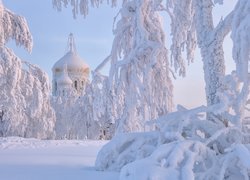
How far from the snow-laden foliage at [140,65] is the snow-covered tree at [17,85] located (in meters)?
8.53

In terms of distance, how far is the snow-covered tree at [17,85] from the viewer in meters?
17.8

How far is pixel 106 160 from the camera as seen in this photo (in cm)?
693

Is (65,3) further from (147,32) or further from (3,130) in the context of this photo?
(3,130)

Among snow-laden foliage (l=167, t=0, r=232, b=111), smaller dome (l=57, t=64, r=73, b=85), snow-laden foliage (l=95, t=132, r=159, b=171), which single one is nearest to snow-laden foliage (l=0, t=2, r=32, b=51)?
snow-laden foliage (l=167, t=0, r=232, b=111)

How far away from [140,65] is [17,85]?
1090cm

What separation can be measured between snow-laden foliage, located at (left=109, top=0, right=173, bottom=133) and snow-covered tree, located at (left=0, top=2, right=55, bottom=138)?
8526mm

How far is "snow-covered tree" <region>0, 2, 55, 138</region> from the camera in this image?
17.8 metres

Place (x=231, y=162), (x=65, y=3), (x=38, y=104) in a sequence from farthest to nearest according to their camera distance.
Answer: (x=38, y=104) → (x=65, y=3) → (x=231, y=162)

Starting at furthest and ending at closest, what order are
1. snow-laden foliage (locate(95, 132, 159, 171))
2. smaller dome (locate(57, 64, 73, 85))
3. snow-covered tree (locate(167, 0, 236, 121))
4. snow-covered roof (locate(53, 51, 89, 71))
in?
snow-covered roof (locate(53, 51, 89, 71)) → smaller dome (locate(57, 64, 73, 85)) → snow-covered tree (locate(167, 0, 236, 121)) → snow-laden foliage (locate(95, 132, 159, 171))

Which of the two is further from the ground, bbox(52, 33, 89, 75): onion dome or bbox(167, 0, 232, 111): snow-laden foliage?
bbox(52, 33, 89, 75): onion dome

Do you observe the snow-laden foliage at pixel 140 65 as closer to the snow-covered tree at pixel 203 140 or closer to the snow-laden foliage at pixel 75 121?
the snow-covered tree at pixel 203 140

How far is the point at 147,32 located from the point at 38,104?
13.1 metres

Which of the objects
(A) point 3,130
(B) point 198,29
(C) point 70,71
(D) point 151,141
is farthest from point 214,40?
(C) point 70,71

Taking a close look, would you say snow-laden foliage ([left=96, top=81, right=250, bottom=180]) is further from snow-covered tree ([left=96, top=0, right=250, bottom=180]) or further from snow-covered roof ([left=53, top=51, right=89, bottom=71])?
snow-covered roof ([left=53, top=51, right=89, bottom=71])
